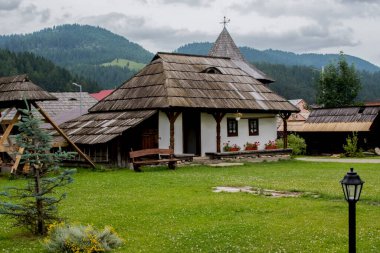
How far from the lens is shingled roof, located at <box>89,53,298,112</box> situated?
26125 mm

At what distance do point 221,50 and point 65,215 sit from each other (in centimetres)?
2985

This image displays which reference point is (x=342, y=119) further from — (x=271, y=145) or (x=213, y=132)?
(x=213, y=132)

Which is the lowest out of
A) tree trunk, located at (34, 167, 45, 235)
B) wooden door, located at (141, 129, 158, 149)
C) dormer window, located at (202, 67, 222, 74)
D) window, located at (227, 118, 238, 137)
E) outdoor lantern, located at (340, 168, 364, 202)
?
A: tree trunk, located at (34, 167, 45, 235)

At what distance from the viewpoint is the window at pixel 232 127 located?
29.1 meters

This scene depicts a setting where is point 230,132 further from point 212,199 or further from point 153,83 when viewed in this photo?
point 212,199

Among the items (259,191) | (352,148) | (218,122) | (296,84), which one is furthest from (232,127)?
(296,84)

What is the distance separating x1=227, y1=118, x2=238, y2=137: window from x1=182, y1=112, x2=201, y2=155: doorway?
197 cm

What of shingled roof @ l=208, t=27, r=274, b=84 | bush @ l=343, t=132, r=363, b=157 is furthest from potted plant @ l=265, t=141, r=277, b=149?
shingled roof @ l=208, t=27, r=274, b=84

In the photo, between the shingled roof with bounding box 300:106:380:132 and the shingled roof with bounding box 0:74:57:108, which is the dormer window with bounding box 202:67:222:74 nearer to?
the shingled roof with bounding box 0:74:57:108

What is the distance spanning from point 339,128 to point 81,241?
31729 millimetres

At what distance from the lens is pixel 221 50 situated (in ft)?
133

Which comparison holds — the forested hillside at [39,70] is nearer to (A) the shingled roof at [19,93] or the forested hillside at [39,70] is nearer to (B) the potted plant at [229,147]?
(B) the potted plant at [229,147]

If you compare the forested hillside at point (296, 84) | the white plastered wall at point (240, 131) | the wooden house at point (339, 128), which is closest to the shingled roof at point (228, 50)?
the wooden house at point (339, 128)

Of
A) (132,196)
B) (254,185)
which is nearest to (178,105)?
(254,185)
